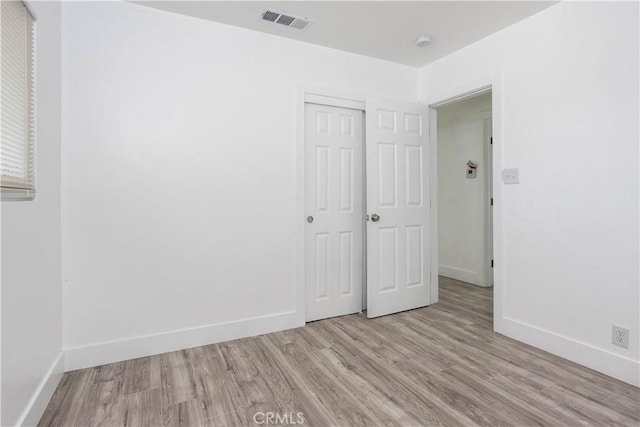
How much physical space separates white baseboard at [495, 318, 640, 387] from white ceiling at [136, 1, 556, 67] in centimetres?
237

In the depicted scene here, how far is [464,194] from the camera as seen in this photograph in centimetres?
458

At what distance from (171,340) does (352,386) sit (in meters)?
1.39

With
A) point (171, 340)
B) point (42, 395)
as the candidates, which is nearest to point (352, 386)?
point (171, 340)

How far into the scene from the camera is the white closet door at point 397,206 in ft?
10.3

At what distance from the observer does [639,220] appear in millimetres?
1989

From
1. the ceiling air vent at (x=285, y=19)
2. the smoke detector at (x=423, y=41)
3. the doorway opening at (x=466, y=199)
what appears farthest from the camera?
the doorway opening at (x=466, y=199)

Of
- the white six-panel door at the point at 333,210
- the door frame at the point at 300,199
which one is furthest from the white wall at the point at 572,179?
the door frame at the point at 300,199

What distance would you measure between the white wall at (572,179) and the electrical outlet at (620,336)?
3cm

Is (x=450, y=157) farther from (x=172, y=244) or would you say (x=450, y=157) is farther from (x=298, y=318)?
(x=172, y=244)

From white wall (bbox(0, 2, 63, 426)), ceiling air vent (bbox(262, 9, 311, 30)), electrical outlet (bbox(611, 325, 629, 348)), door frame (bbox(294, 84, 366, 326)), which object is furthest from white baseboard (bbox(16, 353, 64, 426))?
electrical outlet (bbox(611, 325, 629, 348))

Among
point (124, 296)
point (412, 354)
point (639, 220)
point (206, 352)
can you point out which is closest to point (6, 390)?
point (124, 296)

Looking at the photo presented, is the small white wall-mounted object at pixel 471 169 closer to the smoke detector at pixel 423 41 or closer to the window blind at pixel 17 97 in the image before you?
A: the smoke detector at pixel 423 41

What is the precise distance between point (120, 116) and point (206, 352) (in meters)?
1.79

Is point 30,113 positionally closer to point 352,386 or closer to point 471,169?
point 352,386
